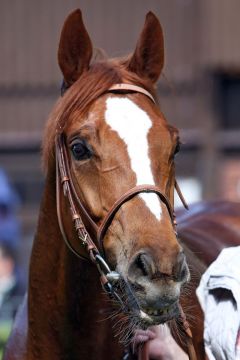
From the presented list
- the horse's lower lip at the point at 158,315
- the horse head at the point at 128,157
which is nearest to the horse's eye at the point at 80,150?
the horse head at the point at 128,157

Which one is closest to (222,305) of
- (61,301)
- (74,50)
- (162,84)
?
(61,301)

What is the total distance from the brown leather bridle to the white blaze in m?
0.04

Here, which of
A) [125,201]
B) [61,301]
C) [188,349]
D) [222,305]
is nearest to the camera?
[125,201]

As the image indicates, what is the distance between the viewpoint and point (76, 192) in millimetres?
3652

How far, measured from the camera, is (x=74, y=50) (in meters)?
3.84

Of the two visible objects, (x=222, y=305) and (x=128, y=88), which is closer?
(x=128, y=88)

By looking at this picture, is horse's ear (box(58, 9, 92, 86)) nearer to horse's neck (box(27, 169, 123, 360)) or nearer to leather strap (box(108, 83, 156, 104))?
leather strap (box(108, 83, 156, 104))

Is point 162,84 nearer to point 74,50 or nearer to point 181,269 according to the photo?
point 74,50

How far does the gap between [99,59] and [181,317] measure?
38.6 inches

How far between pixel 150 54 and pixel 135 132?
0.48m

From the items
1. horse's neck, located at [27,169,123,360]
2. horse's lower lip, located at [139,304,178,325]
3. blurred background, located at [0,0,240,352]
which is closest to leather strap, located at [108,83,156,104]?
horse's neck, located at [27,169,123,360]

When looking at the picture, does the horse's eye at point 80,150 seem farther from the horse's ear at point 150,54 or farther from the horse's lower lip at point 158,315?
the horse's lower lip at point 158,315

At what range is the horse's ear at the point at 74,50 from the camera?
381 centimetres

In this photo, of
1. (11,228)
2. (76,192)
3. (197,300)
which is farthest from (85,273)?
(11,228)
